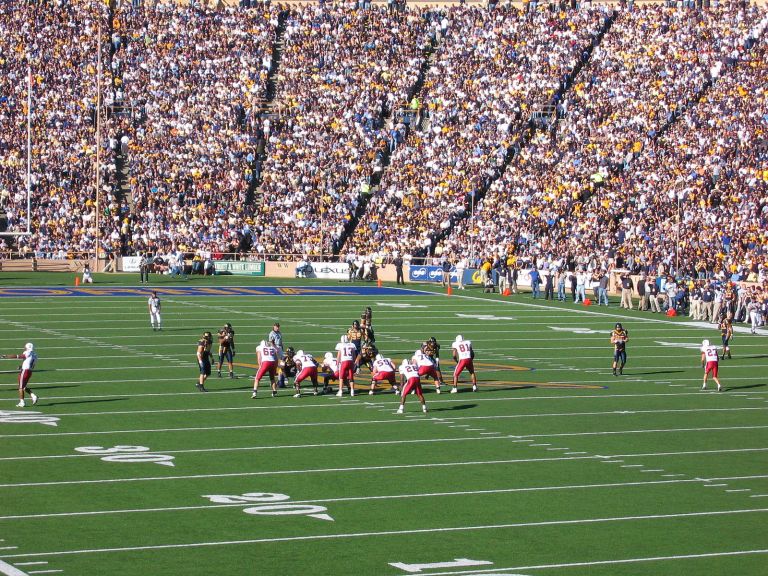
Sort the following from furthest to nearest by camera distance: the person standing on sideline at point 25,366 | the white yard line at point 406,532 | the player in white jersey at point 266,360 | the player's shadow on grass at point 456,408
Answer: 1. the player in white jersey at point 266,360
2. the player's shadow on grass at point 456,408
3. the person standing on sideline at point 25,366
4. the white yard line at point 406,532

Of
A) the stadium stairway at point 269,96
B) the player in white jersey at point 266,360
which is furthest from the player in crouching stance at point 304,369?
the stadium stairway at point 269,96

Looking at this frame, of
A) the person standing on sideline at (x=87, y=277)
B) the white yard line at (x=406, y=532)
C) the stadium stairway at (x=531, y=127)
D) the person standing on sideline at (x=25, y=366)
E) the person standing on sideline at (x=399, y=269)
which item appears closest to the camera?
the white yard line at (x=406, y=532)

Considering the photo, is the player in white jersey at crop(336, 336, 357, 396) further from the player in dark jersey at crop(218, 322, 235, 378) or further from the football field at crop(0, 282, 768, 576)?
the player in dark jersey at crop(218, 322, 235, 378)

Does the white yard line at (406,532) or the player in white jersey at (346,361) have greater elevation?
the player in white jersey at (346,361)

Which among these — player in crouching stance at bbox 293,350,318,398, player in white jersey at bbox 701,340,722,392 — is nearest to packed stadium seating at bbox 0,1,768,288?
player in white jersey at bbox 701,340,722,392

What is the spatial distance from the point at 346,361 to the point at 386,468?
24.0 feet

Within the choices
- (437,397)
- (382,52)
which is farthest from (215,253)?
(437,397)

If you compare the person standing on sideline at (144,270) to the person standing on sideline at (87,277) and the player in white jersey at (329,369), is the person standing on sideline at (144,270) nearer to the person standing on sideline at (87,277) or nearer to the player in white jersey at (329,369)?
the person standing on sideline at (87,277)

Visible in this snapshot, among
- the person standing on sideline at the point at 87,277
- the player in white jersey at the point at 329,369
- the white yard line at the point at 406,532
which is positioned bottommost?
the white yard line at the point at 406,532

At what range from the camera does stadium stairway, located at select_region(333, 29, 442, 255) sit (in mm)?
61906

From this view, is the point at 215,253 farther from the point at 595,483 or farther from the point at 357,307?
the point at 595,483

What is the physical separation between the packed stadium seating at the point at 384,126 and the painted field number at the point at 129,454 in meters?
32.7

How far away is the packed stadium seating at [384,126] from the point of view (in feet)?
182

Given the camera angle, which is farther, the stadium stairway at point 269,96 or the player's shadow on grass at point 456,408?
the stadium stairway at point 269,96
